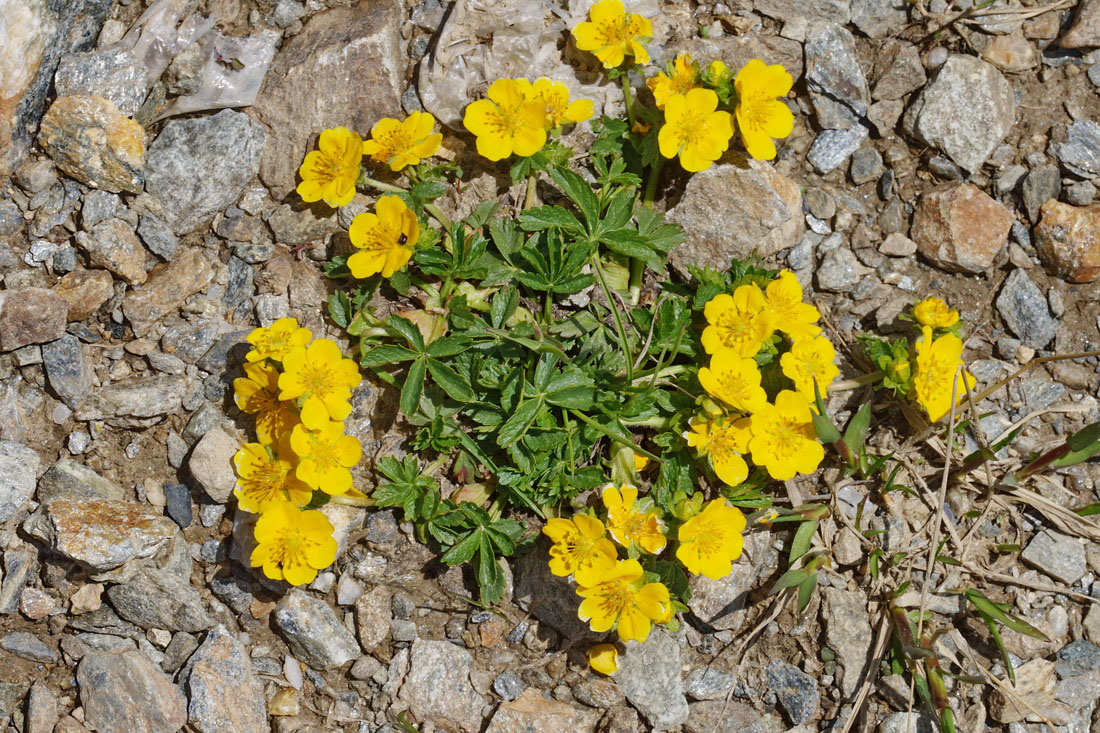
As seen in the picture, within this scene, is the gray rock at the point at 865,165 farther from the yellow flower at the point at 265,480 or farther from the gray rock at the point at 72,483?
the gray rock at the point at 72,483

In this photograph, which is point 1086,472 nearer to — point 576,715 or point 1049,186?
point 1049,186

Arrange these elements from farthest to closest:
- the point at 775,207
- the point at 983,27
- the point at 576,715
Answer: the point at 983,27
the point at 775,207
the point at 576,715

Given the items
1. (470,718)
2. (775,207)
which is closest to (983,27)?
(775,207)

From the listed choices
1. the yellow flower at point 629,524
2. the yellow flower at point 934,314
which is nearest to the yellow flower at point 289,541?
the yellow flower at point 629,524

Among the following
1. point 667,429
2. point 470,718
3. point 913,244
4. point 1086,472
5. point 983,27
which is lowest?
point 470,718

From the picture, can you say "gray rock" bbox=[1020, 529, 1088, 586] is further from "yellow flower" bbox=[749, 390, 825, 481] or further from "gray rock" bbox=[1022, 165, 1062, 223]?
"gray rock" bbox=[1022, 165, 1062, 223]

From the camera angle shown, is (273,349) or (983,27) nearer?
(273,349)
